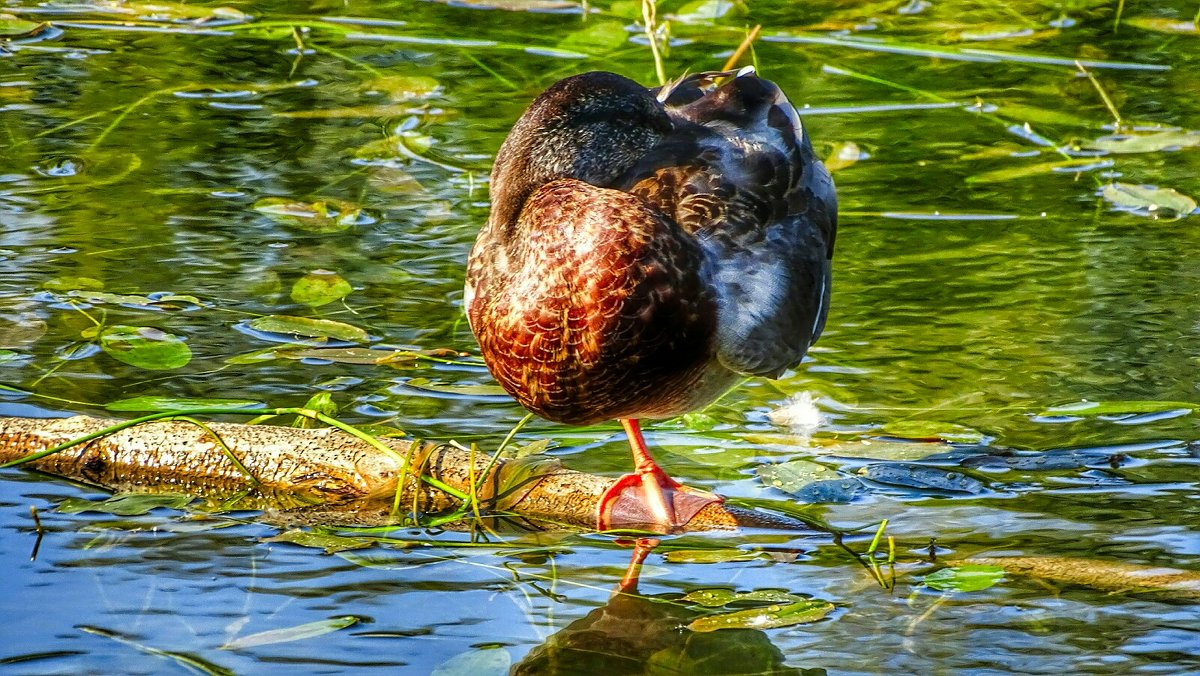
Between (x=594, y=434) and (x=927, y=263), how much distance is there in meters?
1.65

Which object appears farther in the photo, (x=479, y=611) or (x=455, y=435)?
(x=455, y=435)

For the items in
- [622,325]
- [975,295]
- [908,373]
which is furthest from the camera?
[975,295]

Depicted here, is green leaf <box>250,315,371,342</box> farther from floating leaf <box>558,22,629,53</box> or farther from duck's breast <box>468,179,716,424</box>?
floating leaf <box>558,22,629,53</box>

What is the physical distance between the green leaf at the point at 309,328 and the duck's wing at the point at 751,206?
1.20 meters

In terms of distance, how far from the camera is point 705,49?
7.89 metres

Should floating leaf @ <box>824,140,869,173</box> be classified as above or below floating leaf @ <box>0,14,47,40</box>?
below

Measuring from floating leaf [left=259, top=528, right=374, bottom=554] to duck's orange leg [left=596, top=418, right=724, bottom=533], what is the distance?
1.87ft

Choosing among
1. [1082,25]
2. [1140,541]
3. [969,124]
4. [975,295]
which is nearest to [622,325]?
[1140,541]

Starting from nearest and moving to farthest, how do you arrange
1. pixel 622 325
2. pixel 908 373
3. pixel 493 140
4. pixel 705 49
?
pixel 622 325 < pixel 908 373 < pixel 493 140 < pixel 705 49

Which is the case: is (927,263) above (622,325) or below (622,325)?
below

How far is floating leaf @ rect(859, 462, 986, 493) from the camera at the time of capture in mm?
4012

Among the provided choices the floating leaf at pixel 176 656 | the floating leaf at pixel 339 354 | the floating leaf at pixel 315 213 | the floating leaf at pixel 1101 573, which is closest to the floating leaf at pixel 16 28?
the floating leaf at pixel 315 213

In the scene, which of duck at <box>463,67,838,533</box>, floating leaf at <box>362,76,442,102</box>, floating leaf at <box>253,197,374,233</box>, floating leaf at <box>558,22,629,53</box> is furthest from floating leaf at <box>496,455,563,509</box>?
floating leaf at <box>558,22,629,53</box>

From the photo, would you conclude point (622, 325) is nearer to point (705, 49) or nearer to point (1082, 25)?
point (705, 49)
